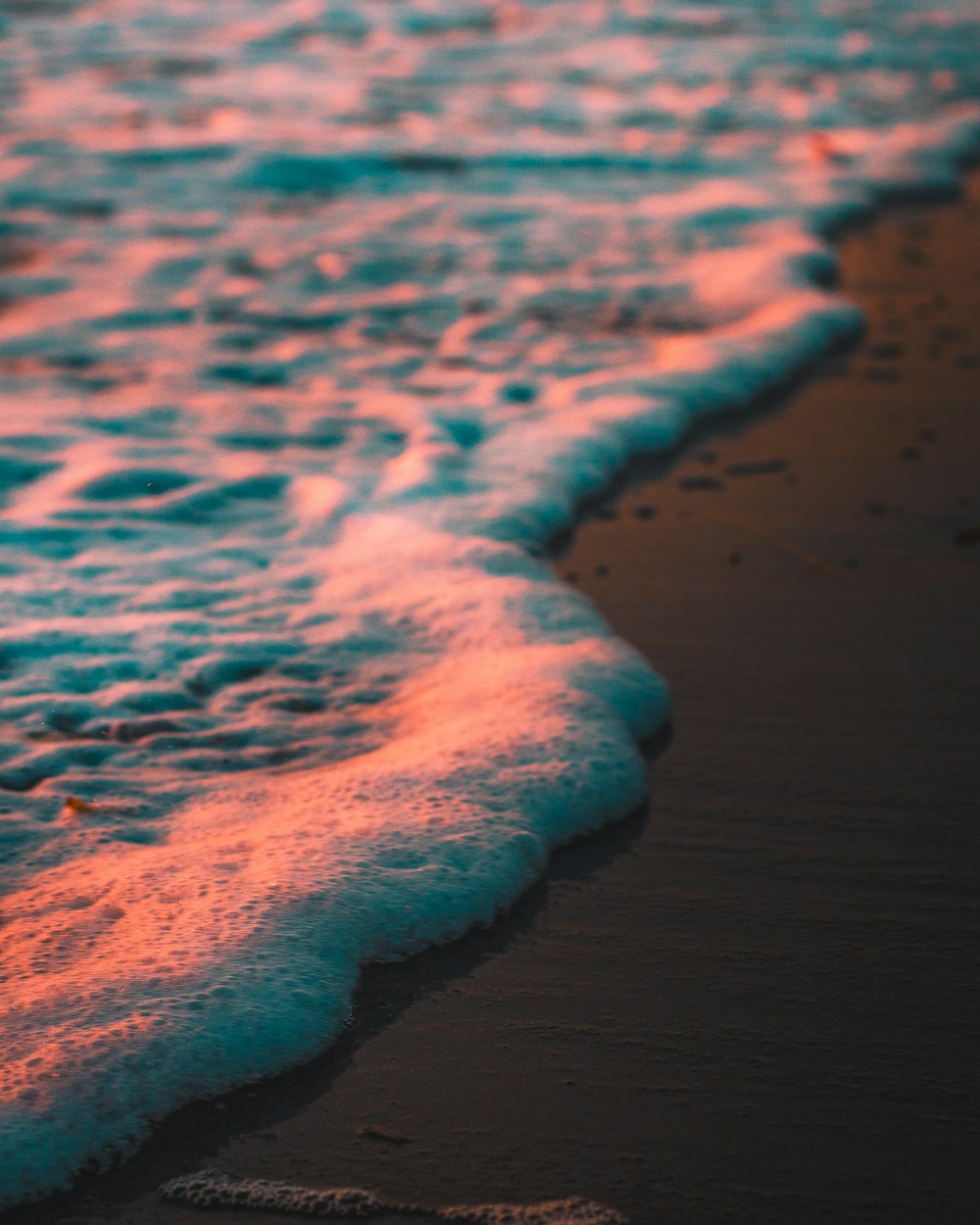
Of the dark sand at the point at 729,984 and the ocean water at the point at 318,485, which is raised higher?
the ocean water at the point at 318,485

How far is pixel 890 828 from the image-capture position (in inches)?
104

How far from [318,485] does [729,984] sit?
2.36 m

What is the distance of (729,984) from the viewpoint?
7.38 ft

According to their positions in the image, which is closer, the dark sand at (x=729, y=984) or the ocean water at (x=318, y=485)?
the dark sand at (x=729, y=984)

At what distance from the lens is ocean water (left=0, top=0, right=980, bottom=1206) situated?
7.82 ft

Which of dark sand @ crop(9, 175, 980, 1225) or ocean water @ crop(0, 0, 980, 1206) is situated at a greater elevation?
ocean water @ crop(0, 0, 980, 1206)

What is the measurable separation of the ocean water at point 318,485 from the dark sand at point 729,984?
0.38 ft

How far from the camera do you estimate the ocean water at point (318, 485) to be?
7.82ft

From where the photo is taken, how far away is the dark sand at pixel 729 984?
192 centimetres

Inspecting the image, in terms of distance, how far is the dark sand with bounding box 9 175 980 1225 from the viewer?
6.29ft

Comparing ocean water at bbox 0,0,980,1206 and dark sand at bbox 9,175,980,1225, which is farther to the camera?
ocean water at bbox 0,0,980,1206

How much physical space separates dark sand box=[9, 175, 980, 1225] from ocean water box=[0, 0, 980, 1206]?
12 cm

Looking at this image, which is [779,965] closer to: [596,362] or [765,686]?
[765,686]

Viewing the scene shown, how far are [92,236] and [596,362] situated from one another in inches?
111
